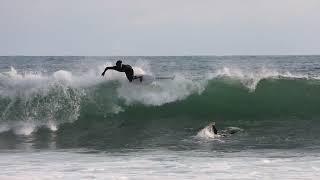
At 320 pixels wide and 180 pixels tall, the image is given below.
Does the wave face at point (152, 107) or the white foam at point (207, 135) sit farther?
the wave face at point (152, 107)

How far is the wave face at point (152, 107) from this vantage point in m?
13.4

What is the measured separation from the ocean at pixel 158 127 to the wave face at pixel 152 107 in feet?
0.10

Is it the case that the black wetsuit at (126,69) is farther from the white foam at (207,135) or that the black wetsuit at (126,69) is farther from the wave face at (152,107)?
the white foam at (207,135)

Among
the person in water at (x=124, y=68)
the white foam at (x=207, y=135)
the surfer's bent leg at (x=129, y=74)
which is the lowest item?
the white foam at (x=207, y=135)

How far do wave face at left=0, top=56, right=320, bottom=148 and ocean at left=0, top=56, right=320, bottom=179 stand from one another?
30 millimetres

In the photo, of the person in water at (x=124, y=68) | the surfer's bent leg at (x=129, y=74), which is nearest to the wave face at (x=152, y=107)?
the surfer's bent leg at (x=129, y=74)

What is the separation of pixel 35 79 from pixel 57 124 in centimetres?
353

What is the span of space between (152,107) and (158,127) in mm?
2311

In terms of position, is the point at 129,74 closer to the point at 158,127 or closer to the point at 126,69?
the point at 126,69

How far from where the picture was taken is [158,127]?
47.3 ft

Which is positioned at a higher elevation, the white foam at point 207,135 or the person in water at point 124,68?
the person in water at point 124,68

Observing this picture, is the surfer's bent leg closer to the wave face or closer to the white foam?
the wave face

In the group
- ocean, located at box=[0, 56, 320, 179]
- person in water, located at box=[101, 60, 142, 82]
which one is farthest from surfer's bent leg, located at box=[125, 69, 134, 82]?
ocean, located at box=[0, 56, 320, 179]

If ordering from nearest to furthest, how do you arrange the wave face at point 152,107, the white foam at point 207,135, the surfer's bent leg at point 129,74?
the white foam at point 207,135 → the wave face at point 152,107 → the surfer's bent leg at point 129,74
